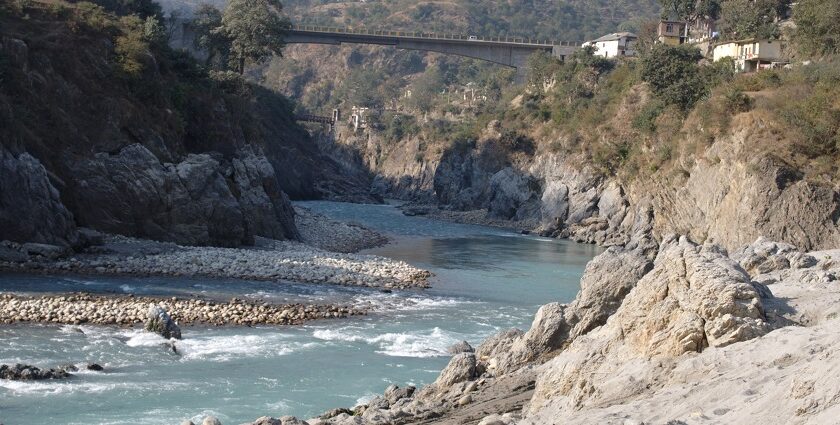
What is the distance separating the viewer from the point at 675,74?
6894cm

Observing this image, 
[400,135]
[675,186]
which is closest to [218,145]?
[675,186]

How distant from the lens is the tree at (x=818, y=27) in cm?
6244

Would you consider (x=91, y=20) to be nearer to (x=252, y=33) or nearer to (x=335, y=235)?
(x=335, y=235)

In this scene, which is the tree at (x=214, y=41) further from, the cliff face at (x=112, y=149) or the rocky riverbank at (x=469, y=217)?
the rocky riverbank at (x=469, y=217)

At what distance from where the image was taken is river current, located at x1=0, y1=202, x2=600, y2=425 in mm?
20547

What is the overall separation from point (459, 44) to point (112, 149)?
6076 cm

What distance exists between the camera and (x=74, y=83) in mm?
46188

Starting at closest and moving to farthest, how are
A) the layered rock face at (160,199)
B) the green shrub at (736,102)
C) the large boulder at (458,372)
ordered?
the large boulder at (458,372) → the layered rock face at (160,199) → the green shrub at (736,102)

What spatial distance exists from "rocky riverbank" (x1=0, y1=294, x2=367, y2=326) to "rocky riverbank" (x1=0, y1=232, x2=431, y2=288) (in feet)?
19.6

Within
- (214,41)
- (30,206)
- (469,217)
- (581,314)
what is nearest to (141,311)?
(30,206)

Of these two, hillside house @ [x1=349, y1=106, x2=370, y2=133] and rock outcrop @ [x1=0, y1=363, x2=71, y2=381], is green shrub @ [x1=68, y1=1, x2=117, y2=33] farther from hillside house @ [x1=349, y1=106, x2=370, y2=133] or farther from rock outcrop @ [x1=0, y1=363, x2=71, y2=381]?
hillside house @ [x1=349, y1=106, x2=370, y2=133]

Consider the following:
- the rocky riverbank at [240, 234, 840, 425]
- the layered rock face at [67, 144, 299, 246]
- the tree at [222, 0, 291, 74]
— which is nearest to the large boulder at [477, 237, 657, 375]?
the rocky riverbank at [240, 234, 840, 425]

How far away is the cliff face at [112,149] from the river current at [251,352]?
622 centimetres

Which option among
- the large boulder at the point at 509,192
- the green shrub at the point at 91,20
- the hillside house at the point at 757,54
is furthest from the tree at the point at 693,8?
the green shrub at the point at 91,20
